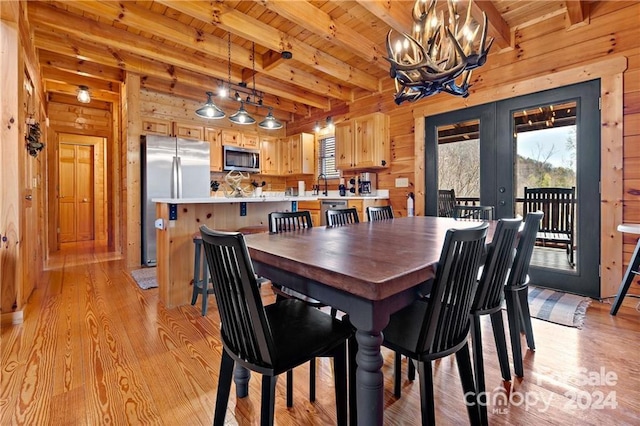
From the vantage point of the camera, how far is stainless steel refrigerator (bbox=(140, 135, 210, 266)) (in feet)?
14.0

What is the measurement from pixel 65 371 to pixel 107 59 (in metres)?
3.58

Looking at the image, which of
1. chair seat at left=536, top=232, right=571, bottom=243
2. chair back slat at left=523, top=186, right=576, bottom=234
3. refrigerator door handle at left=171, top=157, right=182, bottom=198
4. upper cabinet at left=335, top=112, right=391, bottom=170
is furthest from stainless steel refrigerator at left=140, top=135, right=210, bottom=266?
chair seat at left=536, top=232, right=571, bottom=243

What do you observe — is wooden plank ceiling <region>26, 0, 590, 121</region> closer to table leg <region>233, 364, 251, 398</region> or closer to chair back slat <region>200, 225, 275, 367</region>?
chair back slat <region>200, 225, 275, 367</region>

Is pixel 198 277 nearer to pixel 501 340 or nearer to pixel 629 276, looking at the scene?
pixel 501 340

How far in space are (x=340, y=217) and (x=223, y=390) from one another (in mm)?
1599

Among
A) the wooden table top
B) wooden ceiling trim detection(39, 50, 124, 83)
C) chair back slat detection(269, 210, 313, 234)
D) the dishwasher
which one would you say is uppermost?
wooden ceiling trim detection(39, 50, 124, 83)

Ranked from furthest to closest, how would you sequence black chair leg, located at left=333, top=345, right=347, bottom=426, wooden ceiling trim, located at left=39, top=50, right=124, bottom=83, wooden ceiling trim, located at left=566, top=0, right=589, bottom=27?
wooden ceiling trim, located at left=39, top=50, right=124, bottom=83 < wooden ceiling trim, located at left=566, top=0, right=589, bottom=27 < black chair leg, located at left=333, top=345, right=347, bottom=426

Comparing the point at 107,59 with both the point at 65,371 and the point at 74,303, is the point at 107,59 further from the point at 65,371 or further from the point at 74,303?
the point at 65,371

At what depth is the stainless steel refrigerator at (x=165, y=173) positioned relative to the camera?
14.0 feet

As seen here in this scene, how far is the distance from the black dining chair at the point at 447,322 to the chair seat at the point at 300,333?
20 centimetres

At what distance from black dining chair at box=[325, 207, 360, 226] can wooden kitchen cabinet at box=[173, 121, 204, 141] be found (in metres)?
3.61

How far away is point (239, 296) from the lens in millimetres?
967

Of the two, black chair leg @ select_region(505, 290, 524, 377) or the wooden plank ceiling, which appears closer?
black chair leg @ select_region(505, 290, 524, 377)

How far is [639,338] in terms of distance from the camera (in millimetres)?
2029
